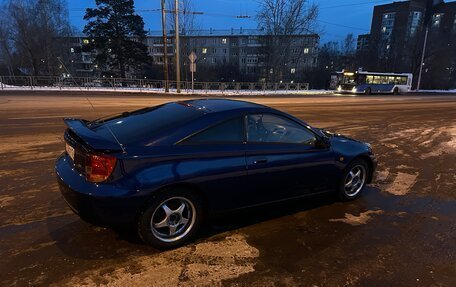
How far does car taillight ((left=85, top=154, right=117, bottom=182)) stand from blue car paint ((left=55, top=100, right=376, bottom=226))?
54 mm

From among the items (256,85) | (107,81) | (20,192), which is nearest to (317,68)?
(256,85)

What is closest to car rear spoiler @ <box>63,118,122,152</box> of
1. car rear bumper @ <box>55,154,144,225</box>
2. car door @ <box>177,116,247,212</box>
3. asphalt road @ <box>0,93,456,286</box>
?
car rear bumper @ <box>55,154,144,225</box>

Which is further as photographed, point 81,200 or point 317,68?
point 317,68

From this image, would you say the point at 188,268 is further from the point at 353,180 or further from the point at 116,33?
the point at 116,33

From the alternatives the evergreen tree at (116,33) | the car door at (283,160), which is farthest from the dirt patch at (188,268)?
the evergreen tree at (116,33)

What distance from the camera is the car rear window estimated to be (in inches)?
141

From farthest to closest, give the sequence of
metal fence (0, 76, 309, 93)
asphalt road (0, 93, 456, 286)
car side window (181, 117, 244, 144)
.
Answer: metal fence (0, 76, 309, 93) → car side window (181, 117, 244, 144) → asphalt road (0, 93, 456, 286)

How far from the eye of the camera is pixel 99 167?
3.23 metres

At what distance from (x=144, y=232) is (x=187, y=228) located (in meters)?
0.46

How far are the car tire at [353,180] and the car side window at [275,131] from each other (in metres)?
0.83

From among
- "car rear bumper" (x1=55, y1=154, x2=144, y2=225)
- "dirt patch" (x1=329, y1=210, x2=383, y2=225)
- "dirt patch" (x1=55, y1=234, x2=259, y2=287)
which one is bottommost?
"dirt patch" (x1=329, y1=210, x2=383, y2=225)

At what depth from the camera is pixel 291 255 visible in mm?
3518

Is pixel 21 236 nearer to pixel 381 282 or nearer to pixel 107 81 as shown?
pixel 381 282

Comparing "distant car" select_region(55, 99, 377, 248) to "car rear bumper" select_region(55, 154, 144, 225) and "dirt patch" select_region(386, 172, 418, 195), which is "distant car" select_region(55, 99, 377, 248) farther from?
"dirt patch" select_region(386, 172, 418, 195)
